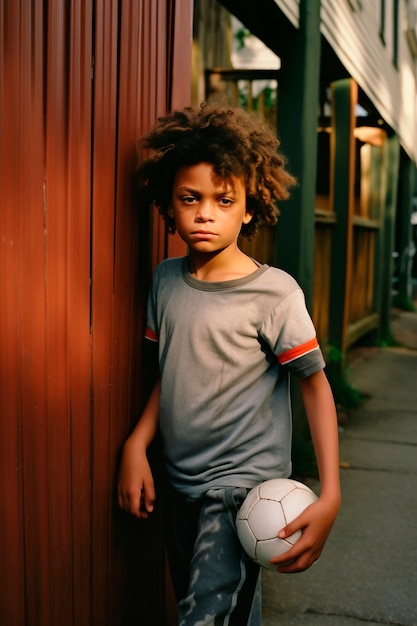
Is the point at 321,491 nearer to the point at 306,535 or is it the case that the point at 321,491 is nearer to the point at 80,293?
the point at 306,535

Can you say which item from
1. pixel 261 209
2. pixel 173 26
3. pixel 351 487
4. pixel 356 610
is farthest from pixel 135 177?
pixel 351 487

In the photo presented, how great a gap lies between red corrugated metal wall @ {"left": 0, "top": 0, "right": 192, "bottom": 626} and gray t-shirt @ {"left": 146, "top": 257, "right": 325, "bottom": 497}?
210 mm

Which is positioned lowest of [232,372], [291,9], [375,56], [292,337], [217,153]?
[232,372]

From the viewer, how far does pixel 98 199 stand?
7.21ft

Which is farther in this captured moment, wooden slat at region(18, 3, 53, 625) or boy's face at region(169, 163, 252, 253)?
boy's face at region(169, 163, 252, 253)

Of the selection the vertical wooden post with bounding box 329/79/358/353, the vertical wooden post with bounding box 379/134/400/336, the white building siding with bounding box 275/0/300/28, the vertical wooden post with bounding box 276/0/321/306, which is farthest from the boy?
the vertical wooden post with bounding box 379/134/400/336

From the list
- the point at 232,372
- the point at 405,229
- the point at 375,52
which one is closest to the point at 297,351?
the point at 232,372

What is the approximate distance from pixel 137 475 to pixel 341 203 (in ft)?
18.9

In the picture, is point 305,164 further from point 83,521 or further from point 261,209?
point 83,521

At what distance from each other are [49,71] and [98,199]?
408 millimetres

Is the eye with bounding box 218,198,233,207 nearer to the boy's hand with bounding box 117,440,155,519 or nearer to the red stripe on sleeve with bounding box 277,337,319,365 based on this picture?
the red stripe on sleeve with bounding box 277,337,319,365

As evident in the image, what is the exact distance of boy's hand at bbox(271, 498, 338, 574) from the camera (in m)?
2.04

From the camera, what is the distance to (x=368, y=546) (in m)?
3.92

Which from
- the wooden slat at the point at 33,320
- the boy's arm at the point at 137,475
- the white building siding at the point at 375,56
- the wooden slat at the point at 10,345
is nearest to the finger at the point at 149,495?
the boy's arm at the point at 137,475
